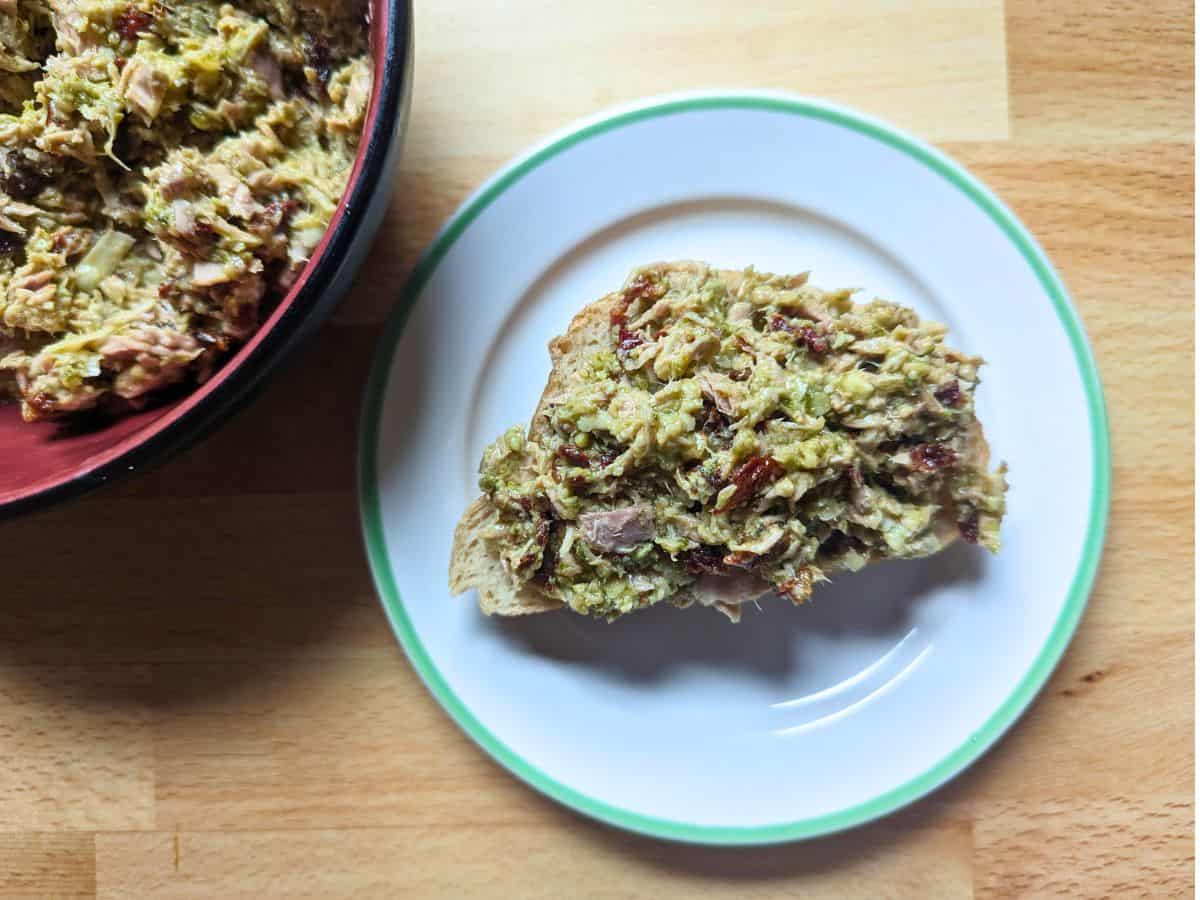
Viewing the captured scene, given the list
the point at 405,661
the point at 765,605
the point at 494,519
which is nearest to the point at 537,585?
the point at 494,519

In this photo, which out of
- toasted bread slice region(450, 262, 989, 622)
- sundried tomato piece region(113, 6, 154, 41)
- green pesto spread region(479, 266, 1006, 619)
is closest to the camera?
sundried tomato piece region(113, 6, 154, 41)

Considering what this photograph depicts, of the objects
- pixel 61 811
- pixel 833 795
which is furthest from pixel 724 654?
pixel 61 811

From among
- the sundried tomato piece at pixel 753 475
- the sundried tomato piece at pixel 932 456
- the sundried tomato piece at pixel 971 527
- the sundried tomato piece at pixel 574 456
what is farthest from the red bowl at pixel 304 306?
Answer: the sundried tomato piece at pixel 971 527

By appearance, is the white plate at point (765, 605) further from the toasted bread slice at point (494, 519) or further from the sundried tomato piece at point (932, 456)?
the sundried tomato piece at point (932, 456)

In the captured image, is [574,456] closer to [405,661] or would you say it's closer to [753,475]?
[753,475]

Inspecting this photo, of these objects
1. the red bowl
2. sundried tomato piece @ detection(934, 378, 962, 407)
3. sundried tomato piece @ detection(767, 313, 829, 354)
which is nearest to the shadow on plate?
sundried tomato piece @ detection(934, 378, 962, 407)

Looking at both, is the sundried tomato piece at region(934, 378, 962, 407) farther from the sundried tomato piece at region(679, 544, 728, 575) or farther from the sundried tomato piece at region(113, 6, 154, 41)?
the sundried tomato piece at region(113, 6, 154, 41)

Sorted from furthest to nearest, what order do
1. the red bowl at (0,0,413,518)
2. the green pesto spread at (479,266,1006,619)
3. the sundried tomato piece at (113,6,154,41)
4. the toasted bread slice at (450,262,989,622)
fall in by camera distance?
the toasted bread slice at (450,262,989,622) < the green pesto spread at (479,266,1006,619) < the sundried tomato piece at (113,6,154,41) < the red bowl at (0,0,413,518)
